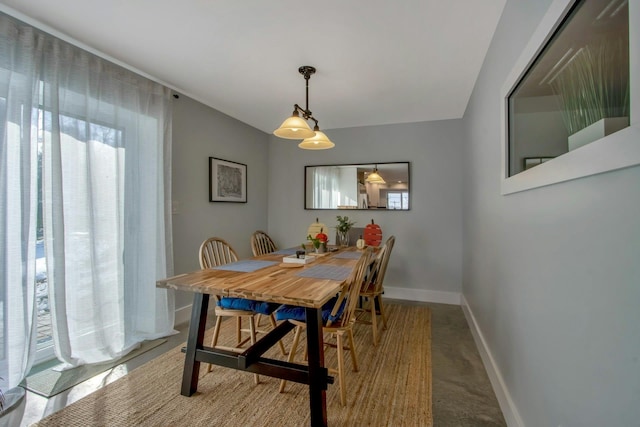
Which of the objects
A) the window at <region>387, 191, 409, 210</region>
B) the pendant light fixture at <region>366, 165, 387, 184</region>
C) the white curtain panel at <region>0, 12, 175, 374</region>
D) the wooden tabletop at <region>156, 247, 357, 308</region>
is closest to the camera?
the wooden tabletop at <region>156, 247, 357, 308</region>

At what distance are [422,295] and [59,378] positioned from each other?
12.1 ft

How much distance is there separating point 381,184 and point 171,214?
2649 mm

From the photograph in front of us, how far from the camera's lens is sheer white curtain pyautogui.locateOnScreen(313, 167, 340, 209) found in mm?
4324

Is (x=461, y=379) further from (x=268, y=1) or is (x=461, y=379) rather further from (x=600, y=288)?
(x=268, y=1)

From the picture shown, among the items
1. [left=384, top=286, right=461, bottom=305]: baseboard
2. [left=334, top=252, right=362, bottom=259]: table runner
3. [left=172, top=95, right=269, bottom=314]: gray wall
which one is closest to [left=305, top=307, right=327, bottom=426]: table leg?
[left=334, top=252, right=362, bottom=259]: table runner

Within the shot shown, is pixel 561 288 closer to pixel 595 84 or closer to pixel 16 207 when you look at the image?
pixel 595 84

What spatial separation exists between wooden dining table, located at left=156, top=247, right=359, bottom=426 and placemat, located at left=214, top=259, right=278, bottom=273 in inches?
0.5

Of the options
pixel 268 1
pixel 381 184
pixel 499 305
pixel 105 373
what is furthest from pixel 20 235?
pixel 381 184

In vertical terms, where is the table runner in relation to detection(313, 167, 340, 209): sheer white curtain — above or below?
below

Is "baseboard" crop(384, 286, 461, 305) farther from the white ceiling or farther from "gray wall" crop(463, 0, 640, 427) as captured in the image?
the white ceiling

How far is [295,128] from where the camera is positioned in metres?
2.19

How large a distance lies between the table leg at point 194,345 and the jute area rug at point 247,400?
0.07m

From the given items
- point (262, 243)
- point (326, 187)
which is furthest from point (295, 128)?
point (326, 187)

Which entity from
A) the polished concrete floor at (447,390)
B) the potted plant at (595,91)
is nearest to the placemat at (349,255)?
the polished concrete floor at (447,390)
